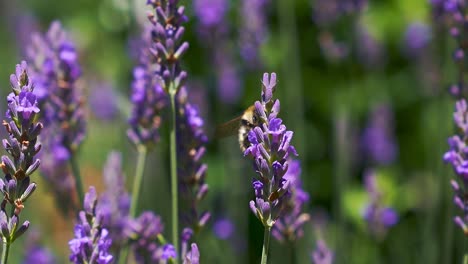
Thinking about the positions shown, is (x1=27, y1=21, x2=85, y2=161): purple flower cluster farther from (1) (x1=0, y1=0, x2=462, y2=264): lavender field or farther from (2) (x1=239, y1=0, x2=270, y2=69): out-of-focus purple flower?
(2) (x1=239, y1=0, x2=270, y2=69): out-of-focus purple flower

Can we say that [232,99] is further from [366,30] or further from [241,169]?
[366,30]

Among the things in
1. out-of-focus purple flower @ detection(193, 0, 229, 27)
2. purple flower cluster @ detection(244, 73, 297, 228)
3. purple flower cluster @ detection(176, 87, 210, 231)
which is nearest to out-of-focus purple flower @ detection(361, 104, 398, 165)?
out-of-focus purple flower @ detection(193, 0, 229, 27)

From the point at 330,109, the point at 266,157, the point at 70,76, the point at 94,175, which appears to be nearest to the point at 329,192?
the point at 330,109

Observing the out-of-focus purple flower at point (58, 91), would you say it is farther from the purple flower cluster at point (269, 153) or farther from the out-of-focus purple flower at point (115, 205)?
the purple flower cluster at point (269, 153)

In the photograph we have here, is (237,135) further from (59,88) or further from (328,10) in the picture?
(328,10)

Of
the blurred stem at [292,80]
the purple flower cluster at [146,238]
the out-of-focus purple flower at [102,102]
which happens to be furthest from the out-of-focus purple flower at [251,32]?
the purple flower cluster at [146,238]
